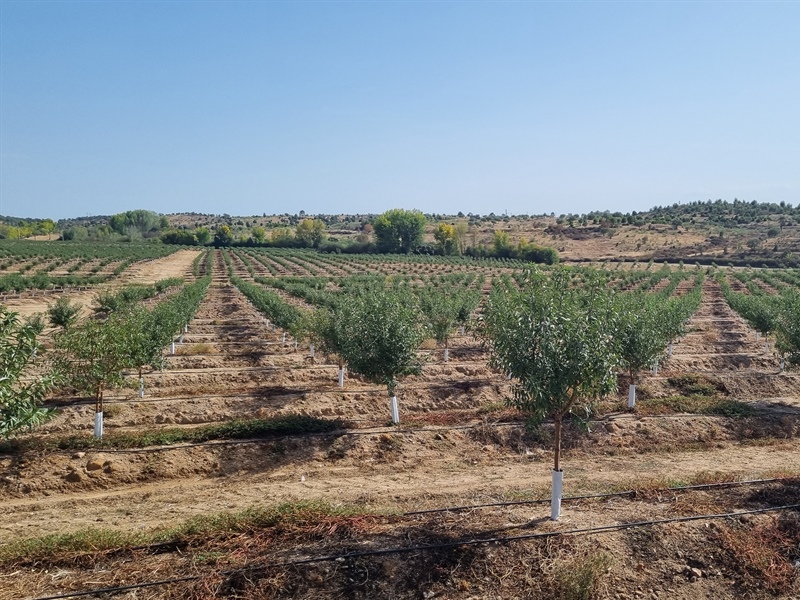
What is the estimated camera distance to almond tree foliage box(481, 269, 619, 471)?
33.3ft

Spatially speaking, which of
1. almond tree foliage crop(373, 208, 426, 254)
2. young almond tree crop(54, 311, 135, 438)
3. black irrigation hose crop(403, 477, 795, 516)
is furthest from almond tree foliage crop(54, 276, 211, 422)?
almond tree foliage crop(373, 208, 426, 254)

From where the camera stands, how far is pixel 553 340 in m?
10.2

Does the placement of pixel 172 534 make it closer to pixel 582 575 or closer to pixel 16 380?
pixel 16 380

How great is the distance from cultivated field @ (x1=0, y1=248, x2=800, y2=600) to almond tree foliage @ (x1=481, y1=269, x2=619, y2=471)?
2.28 meters

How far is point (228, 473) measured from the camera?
15.2 meters

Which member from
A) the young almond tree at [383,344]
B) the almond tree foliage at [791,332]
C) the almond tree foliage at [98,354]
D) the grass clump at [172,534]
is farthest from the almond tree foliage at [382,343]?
the almond tree foliage at [791,332]

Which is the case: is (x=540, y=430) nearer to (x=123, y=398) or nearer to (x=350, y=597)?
(x=350, y=597)

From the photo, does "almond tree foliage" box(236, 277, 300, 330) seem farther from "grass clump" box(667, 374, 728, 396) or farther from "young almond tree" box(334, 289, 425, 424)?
"grass clump" box(667, 374, 728, 396)

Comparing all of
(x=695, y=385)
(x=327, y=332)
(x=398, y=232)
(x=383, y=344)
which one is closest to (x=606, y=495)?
(x=383, y=344)

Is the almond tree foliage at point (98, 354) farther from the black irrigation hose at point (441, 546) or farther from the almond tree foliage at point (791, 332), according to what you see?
the almond tree foliage at point (791, 332)

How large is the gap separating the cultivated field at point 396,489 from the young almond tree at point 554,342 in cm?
204

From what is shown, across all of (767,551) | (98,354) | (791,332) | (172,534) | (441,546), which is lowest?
(767,551)

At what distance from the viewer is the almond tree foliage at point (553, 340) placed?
33.3 ft

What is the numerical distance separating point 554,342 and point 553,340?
0.04 m
